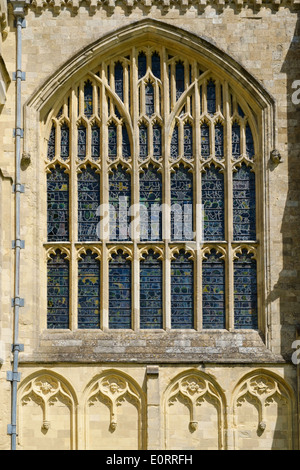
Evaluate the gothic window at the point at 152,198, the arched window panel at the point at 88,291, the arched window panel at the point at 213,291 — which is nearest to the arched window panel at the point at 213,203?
the gothic window at the point at 152,198

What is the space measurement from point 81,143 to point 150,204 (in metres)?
1.59

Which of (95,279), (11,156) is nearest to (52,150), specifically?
(11,156)

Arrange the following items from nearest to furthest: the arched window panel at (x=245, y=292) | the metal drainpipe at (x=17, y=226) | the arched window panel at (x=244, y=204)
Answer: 1. the metal drainpipe at (x=17, y=226)
2. the arched window panel at (x=245, y=292)
3. the arched window panel at (x=244, y=204)

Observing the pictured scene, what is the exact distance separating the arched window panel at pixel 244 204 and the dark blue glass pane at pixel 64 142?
2.87 m

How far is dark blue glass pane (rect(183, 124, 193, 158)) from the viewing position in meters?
23.8

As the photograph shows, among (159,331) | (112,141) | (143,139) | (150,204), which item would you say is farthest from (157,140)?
(159,331)

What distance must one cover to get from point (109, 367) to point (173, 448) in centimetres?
166

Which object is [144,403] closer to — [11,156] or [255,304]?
[255,304]

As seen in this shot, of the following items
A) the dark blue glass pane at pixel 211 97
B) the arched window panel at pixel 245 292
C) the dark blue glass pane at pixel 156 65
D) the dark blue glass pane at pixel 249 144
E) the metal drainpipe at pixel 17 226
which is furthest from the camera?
the dark blue glass pane at pixel 156 65

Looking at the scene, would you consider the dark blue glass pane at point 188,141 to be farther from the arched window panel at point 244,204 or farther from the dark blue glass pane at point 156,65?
the dark blue glass pane at point 156,65

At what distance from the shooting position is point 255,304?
23250 mm

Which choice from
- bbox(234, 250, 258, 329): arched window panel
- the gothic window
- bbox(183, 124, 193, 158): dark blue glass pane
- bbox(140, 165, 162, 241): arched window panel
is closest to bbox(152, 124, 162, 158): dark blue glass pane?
the gothic window

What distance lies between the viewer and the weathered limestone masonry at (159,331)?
2253cm
